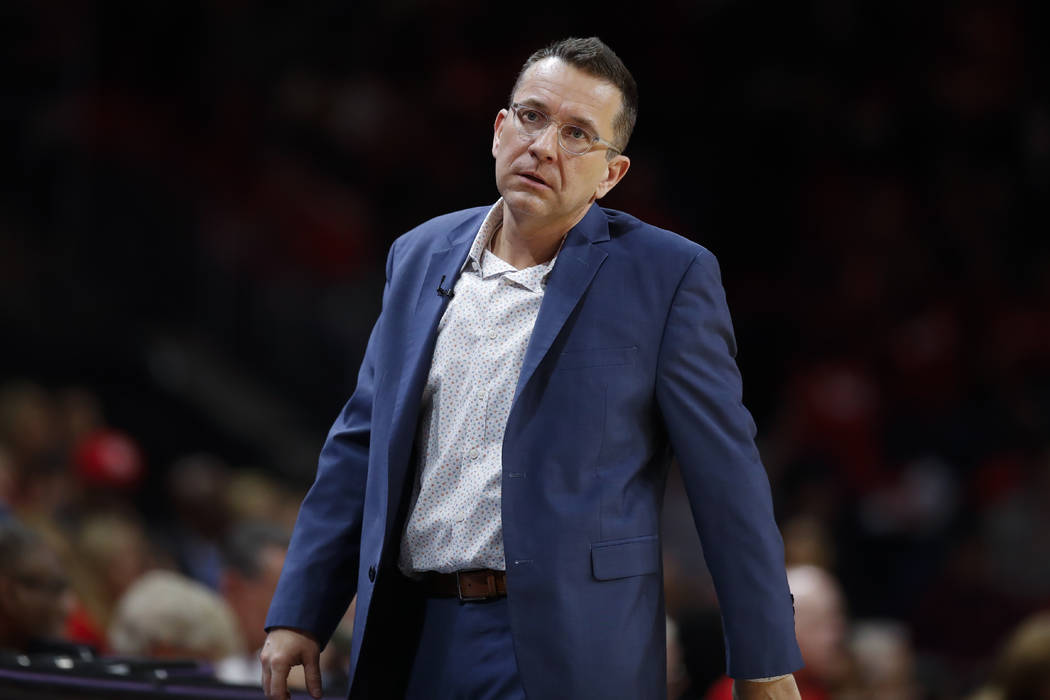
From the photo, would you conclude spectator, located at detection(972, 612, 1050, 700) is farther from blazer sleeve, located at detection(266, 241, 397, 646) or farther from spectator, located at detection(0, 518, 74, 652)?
spectator, located at detection(0, 518, 74, 652)

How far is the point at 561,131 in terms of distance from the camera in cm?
210

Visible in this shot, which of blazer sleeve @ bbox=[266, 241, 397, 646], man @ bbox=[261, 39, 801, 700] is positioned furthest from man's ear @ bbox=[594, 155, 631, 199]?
blazer sleeve @ bbox=[266, 241, 397, 646]

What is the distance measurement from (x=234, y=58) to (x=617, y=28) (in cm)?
347

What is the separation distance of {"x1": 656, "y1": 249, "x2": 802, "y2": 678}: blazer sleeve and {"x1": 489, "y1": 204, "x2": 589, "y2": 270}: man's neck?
0.24m

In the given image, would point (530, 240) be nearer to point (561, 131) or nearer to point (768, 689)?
point (561, 131)

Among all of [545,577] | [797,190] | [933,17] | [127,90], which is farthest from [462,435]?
[933,17]

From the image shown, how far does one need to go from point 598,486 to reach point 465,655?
0.32 m

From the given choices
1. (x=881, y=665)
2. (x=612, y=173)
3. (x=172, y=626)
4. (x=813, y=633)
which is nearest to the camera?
(x=612, y=173)

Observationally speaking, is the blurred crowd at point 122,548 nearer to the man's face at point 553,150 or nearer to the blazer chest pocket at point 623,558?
the blazer chest pocket at point 623,558

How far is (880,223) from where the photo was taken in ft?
32.3

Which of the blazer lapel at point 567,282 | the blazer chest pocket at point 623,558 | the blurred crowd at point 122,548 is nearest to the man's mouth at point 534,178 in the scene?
the blazer lapel at point 567,282

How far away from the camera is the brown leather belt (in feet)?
6.64

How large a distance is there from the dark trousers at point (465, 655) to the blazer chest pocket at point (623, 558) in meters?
0.16

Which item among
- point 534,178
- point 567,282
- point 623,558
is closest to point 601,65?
point 534,178
